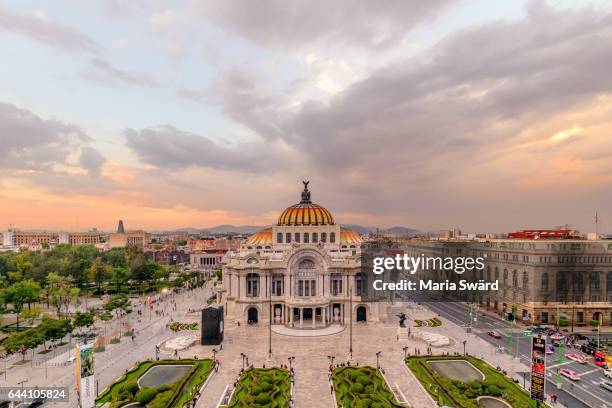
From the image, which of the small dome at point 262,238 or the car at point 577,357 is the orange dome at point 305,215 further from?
the car at point 577,357

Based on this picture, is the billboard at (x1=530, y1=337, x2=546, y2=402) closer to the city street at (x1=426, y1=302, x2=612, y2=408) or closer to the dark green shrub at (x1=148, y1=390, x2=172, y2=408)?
the city street at (x1=426, y1=302, x2=612, y2=408)

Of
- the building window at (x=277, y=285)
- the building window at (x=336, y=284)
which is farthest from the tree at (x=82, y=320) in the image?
the building window at (x=336, y=284)

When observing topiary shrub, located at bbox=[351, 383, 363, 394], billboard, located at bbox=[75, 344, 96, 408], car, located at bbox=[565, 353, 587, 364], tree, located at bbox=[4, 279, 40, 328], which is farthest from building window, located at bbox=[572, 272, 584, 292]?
tree, located at bbox=[4, 279, 40, 328]

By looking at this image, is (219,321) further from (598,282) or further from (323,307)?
(598,282)

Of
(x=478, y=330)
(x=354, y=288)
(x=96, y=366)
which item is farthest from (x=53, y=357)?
(x=478, y=330)

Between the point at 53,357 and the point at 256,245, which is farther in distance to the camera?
the point at 256,245

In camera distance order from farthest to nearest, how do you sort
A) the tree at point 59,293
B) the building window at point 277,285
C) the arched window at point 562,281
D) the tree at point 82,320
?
the tree at point 59,293 → the building window at point 277,285 → the arched window at point 562,281 → the tree at point 82,320

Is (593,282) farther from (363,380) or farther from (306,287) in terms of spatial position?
(363,380)
